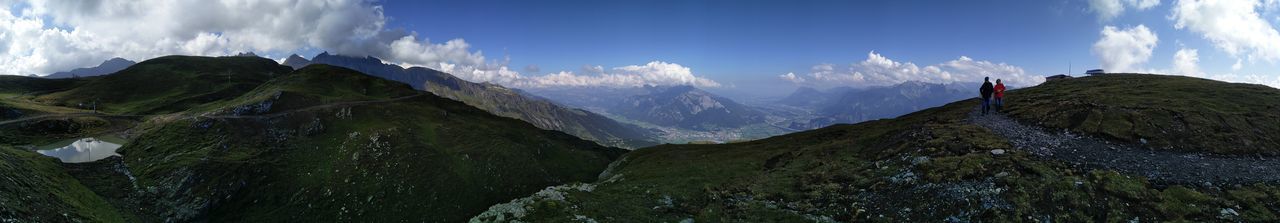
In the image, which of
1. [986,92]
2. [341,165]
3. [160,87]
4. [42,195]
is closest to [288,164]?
[341,165]

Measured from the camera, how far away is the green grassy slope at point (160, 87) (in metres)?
120

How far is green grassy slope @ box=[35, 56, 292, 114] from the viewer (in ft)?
392

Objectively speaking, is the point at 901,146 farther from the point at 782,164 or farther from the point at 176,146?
the point at 176,146

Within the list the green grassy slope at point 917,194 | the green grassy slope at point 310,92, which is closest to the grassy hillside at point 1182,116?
the green grassy slope at point 917,194

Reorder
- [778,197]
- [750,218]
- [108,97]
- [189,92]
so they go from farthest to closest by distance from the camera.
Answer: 1. [189,92]
2. [108,97]
3. [778,197]
4. [750,218]

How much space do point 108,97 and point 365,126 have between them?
98409 mm

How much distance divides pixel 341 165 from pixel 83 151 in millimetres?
31308

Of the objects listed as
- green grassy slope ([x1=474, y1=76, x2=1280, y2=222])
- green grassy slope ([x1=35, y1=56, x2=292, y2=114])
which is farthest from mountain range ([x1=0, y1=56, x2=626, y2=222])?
green grassy slope ([x1=474, y1=76, x2=1280, y2=222])

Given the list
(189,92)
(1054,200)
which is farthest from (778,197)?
(189,92)

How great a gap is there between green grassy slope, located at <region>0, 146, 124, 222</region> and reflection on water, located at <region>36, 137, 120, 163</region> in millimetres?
6528

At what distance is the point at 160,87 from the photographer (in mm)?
140625

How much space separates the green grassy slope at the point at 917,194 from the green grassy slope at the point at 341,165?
4195 centimetres

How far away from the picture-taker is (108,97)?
416 feet

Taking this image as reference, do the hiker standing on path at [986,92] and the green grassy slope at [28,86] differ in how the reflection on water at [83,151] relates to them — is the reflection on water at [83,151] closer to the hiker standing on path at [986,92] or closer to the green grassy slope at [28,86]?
the green grassy slope at [28,86]
